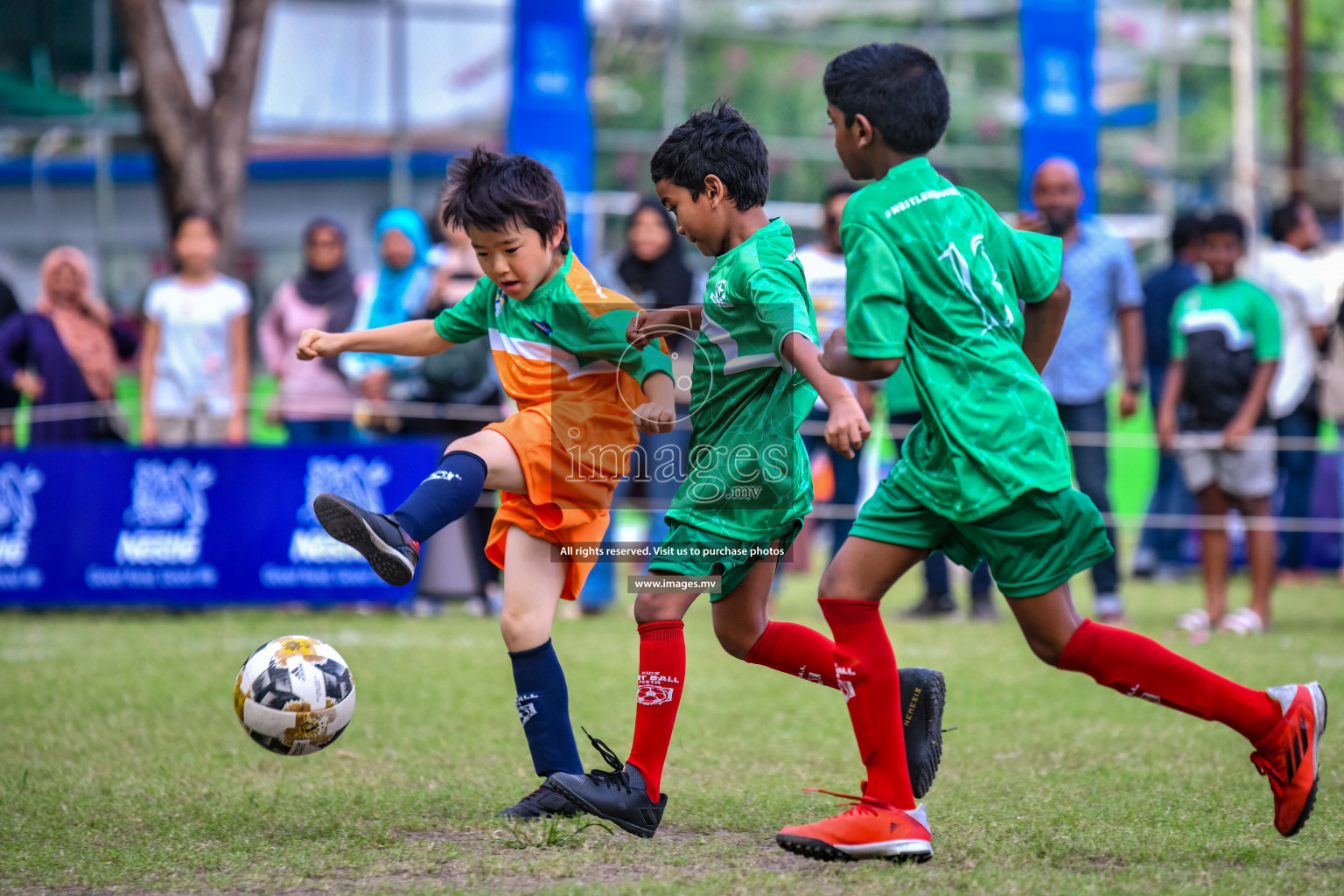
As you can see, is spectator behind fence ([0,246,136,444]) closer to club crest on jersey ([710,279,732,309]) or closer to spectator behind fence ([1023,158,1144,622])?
spectator behind fence ([1023,158,1144,622])

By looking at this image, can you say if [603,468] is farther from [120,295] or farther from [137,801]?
[120,295]

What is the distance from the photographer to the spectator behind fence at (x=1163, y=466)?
1008cm

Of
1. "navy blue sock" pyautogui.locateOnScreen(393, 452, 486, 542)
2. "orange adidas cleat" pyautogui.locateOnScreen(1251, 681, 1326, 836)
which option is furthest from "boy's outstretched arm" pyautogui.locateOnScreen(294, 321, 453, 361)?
"orange adidas cleat" pyautogui.locateOnScreen(1251, 681, 1326, 836)

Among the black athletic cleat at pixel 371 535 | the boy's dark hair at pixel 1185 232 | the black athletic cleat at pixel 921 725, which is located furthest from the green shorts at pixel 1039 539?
the boy's dark hair at pixel 1185 232

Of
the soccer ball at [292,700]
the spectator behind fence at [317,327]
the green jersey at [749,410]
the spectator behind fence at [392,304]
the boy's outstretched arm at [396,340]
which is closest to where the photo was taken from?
the green jersey at [749,410]

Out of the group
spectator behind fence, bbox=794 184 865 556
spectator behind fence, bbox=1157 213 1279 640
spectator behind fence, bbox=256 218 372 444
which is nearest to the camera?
spectator behind fence, bbox=1157 213 1279 640

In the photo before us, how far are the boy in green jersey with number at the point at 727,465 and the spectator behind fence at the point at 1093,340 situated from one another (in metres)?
4.10

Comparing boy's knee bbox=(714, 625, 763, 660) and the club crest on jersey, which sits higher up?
the club crest on jersey

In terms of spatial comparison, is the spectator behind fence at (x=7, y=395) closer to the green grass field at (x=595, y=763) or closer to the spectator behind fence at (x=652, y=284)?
the green grass field at (x=595, y=763)

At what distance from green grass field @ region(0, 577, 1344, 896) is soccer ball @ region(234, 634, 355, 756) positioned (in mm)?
206

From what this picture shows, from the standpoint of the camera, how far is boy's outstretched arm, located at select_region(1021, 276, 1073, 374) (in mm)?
3428

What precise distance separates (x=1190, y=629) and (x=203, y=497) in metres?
5.47

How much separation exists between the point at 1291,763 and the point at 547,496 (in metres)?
1.91

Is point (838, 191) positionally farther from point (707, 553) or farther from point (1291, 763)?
point (1291, 763)
